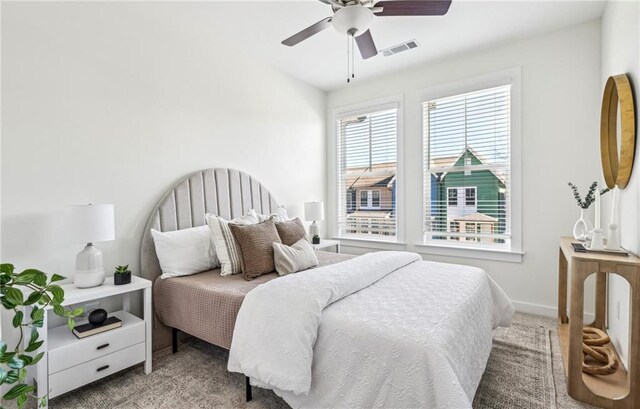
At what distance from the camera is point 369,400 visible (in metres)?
1.42

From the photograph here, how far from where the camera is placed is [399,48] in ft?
11.2

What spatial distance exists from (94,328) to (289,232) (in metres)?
1.52

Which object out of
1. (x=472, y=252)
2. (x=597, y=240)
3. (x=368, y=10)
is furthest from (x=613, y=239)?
(x=368, y=10)

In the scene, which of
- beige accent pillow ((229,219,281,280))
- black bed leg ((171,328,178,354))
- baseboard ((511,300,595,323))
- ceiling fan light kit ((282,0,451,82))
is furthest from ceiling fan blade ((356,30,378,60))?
baseboard ((511,300,595,323))

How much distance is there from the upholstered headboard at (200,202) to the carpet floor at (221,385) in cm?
71

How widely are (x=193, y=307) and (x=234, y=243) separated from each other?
571 mm

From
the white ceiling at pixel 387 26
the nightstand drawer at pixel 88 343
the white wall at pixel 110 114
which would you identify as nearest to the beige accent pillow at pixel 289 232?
the white wall at pixel 110 114

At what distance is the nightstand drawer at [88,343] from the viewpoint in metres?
1.85

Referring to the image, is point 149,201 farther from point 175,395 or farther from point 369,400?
point 369,400

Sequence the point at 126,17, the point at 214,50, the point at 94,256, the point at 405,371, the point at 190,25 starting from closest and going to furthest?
the point at 405,371
the point at 94,256
the point at 126,17
the point at 190,25
the point at 214,50

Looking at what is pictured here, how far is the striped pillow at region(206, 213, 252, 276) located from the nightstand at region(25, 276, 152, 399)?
0.54m

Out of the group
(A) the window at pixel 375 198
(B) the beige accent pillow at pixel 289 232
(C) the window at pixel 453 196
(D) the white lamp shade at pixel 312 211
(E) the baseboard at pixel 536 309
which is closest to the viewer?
(B) the beige accent pillow at pixel 289 232

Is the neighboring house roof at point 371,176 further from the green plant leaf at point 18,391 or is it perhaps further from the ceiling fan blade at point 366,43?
the green plant leaf at point 18,391

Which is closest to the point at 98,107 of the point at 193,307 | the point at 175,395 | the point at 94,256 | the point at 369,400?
the point at 94,256
